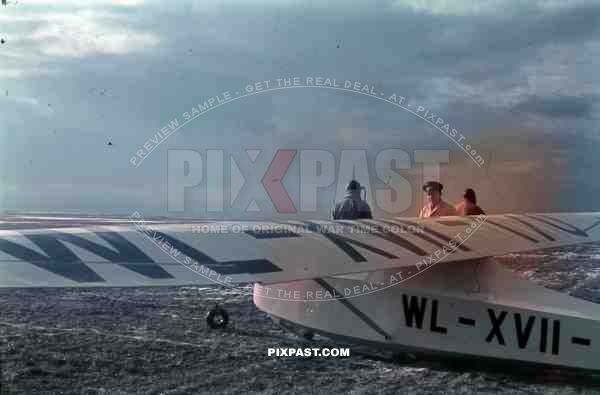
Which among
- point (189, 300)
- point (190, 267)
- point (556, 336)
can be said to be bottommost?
point (189, 300)

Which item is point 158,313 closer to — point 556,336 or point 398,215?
point 398,215

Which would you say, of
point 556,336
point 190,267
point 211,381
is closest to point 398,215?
point 556,336

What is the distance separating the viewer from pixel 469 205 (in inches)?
246

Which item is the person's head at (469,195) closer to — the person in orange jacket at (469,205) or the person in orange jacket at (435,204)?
the person in orange jacket at (469,205)

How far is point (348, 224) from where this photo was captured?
4.84 meters

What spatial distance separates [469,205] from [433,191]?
1.73ft

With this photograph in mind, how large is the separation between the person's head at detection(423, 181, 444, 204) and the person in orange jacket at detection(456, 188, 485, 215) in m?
0.34

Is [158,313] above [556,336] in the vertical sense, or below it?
below

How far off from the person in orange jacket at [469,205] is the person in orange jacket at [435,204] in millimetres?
108

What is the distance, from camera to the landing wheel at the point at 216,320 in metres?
7.82

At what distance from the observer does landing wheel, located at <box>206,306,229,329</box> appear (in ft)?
25.7

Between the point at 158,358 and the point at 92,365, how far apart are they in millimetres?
738

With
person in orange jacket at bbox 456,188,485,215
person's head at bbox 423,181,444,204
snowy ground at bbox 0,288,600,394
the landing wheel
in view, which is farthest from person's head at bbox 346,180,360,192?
the landing wheel

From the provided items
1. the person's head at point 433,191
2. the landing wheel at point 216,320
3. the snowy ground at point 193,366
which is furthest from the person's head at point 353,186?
the landing wheel at point 216,320
